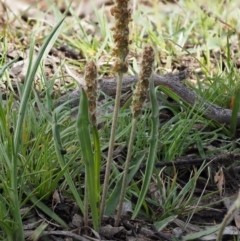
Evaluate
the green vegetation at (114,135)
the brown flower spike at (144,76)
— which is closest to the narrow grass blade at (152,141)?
the green vegetation at (114,135)

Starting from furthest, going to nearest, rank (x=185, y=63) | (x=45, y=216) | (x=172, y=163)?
(x=185, y=63) → (x=172, y=163) → (x=45, y=216)

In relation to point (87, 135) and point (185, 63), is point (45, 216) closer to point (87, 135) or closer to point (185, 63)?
point (87, 135)

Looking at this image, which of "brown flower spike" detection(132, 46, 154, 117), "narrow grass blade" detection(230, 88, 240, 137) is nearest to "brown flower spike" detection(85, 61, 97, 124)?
"brown flower spike" detection(132, 46, 154, 117)

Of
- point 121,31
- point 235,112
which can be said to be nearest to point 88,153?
point 121,31

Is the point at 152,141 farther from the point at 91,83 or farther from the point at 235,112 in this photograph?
the point at 235,112

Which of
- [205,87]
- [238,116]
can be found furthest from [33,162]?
[205,87]

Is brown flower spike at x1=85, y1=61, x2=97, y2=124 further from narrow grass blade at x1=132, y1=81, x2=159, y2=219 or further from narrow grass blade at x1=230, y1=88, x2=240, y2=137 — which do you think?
narrow grass blade at x1=230, y1=88, x2=240, y2=137

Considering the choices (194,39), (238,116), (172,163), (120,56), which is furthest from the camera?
(194,39)
